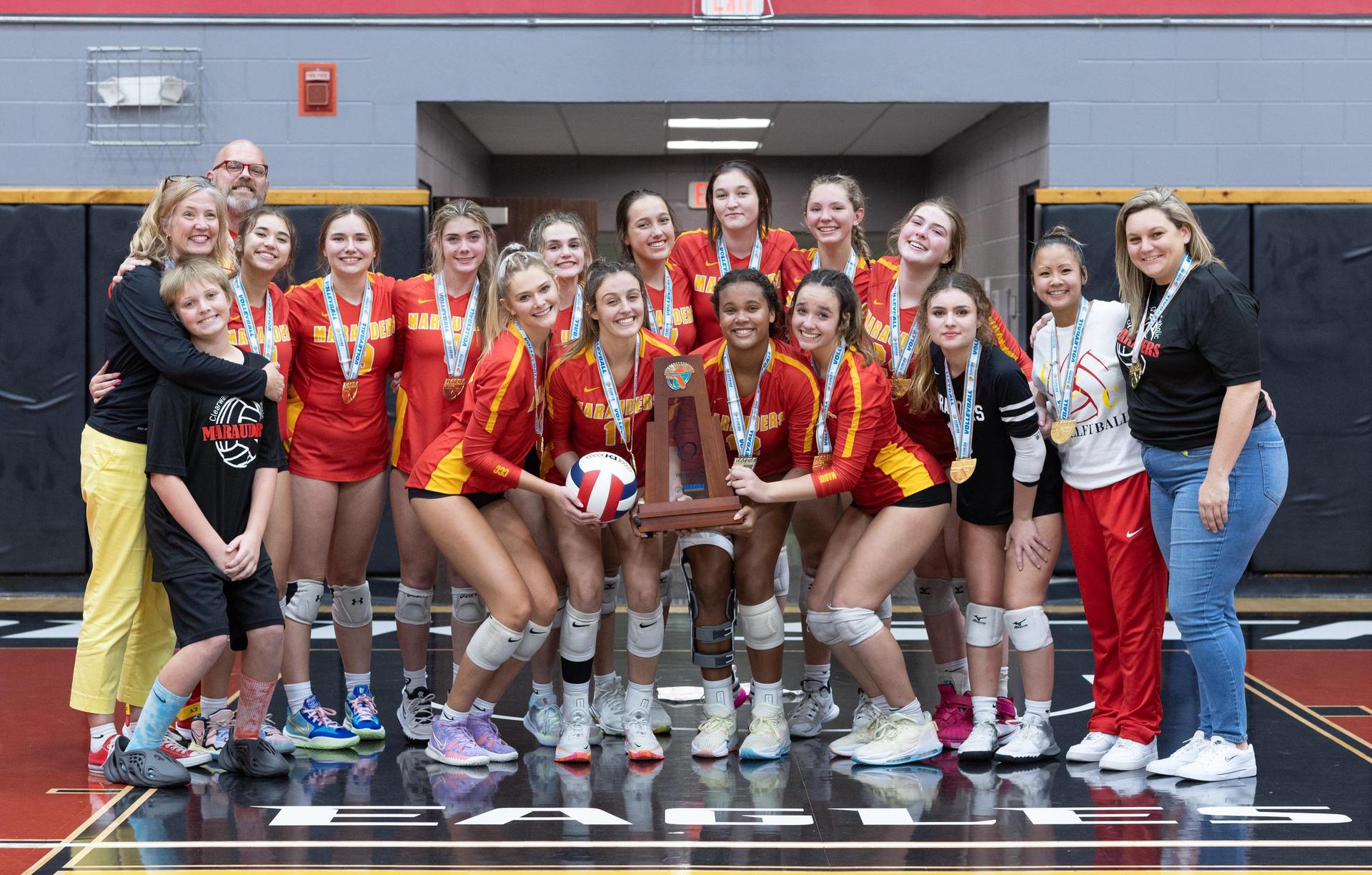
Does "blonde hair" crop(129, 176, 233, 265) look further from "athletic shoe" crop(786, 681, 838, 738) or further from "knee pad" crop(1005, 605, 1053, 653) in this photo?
"knee pad" crop(1005, 605, 1053, 653)

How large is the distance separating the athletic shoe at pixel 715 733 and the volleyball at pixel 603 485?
81 centimetres

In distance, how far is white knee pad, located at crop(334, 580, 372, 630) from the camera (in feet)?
15.6

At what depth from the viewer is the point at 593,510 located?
420 centimetres

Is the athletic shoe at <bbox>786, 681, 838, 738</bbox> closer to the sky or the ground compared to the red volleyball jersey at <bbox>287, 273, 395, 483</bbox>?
closer to the ground

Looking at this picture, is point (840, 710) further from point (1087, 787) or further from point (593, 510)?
point (593, 510)

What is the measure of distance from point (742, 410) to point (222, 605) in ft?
5.72

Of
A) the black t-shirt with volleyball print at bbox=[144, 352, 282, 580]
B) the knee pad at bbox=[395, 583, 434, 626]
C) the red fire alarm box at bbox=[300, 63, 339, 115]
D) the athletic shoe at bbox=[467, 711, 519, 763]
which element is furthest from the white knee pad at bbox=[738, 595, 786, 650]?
the red fire alarm box at bbox=[300, 63, 339, 115]

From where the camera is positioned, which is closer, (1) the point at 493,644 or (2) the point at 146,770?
(2) the point at 146,770

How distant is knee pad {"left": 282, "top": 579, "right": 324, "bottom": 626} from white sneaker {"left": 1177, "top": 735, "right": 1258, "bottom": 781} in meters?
2.92

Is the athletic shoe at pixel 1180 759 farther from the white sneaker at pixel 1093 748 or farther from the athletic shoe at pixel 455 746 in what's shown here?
the athletic shoe at pixel 455 746

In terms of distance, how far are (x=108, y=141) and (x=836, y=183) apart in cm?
501

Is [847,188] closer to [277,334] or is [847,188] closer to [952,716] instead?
[952,716]

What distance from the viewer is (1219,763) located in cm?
413

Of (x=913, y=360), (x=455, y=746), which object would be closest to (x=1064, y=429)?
(x=913, y=360)
